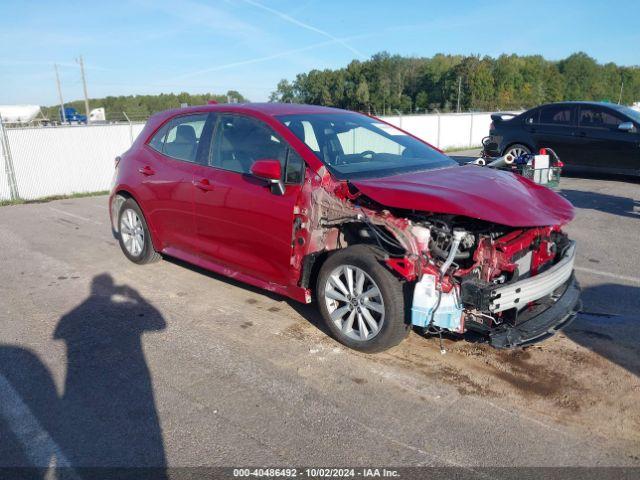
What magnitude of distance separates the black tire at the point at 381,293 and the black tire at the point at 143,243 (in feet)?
9.29

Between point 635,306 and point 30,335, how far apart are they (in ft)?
17.4

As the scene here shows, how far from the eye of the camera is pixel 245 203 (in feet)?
14.9

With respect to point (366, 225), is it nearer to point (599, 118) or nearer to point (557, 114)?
point (599, 118)

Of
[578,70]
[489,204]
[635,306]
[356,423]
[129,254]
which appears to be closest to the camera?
[356,423]

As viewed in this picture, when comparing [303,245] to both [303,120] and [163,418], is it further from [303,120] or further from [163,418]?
[163,418]

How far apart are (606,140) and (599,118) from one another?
534 millimetres

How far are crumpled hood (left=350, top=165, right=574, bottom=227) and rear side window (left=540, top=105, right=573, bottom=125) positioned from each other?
8.56m

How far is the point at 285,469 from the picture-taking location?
2756 mm

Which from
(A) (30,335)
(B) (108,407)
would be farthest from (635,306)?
(A) (30,335)

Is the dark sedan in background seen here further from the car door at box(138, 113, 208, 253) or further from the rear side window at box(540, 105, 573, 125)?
the car door at box(138, 113, 208, 253)

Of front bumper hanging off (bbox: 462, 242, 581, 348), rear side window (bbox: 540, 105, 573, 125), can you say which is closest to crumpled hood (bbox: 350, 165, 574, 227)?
front bumper hanging off (bbox: 462, 242, 581, 348)

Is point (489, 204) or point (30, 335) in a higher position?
point (489, 204)

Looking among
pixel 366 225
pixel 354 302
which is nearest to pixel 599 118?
pixel 366 225

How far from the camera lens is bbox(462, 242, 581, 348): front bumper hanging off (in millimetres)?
3451
